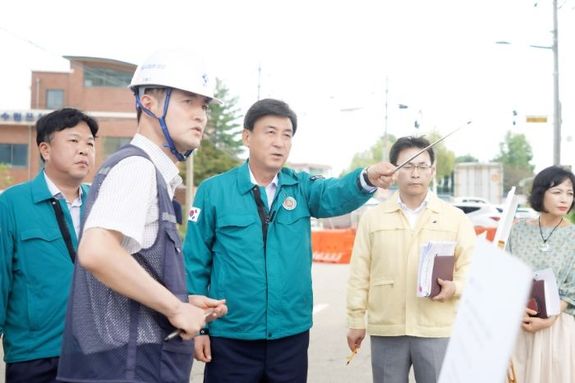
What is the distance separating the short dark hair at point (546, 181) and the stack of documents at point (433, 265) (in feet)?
3.74

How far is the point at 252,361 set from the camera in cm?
364

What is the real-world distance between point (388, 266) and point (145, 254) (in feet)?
7.07

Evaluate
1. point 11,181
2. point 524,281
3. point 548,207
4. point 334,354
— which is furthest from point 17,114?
point 524,281

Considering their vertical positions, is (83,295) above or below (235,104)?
below

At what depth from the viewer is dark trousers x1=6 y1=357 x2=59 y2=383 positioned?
3.39m

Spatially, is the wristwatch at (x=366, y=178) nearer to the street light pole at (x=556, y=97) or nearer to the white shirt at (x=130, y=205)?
the white shirt at (x=130, y=205)

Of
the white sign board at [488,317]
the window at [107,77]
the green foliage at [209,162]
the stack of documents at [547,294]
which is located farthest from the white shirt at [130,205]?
the green foliage at [209,162]

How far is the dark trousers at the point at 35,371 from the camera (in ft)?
11.1

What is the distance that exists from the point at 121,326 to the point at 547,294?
3029 millimetres

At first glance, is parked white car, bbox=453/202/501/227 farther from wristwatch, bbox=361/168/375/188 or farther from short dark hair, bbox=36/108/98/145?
short dark hair, bbox=36/108/98/145

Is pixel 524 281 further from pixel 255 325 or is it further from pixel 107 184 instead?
pixel 255 325

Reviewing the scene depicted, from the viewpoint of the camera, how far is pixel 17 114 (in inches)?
1718

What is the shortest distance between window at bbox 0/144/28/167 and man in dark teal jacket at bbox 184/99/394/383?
4421cm

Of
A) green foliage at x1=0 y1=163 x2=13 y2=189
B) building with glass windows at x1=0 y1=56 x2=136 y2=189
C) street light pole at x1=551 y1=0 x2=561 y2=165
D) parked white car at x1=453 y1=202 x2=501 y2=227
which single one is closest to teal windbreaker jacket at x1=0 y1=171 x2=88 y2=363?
street light pole at x1=551 y1=0 x2=561 y2=165
